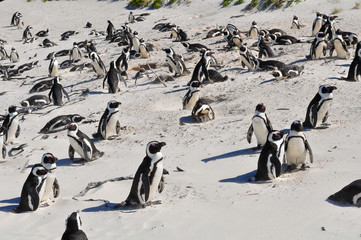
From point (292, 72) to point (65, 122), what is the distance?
5027 mm

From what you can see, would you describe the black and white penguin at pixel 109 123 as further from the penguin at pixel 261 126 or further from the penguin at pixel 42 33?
the penguin at pixel 42 33

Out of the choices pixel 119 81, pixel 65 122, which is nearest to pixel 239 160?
pixel 65 122

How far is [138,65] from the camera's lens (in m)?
15.5

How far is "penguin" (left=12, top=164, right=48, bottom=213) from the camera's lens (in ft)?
21.1

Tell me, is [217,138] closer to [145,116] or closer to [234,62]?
[145,116]

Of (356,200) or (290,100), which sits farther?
(290,100)

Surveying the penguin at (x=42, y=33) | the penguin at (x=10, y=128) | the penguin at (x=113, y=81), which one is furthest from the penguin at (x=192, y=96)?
the penguin at (x=42, y=33)

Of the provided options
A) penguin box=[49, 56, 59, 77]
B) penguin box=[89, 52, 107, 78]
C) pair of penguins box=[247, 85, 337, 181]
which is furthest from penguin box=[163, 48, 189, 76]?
pair of penguins box=[247, 85, 337, 181]

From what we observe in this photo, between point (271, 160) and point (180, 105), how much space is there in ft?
16.8

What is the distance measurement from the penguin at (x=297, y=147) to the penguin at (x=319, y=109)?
1.70 metres

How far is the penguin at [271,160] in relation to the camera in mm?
6398

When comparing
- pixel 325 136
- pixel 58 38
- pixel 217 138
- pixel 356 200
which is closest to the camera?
pixel 356 200

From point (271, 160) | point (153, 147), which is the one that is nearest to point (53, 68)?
point (153, 147)

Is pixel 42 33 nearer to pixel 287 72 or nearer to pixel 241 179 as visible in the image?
pixel 287 72
